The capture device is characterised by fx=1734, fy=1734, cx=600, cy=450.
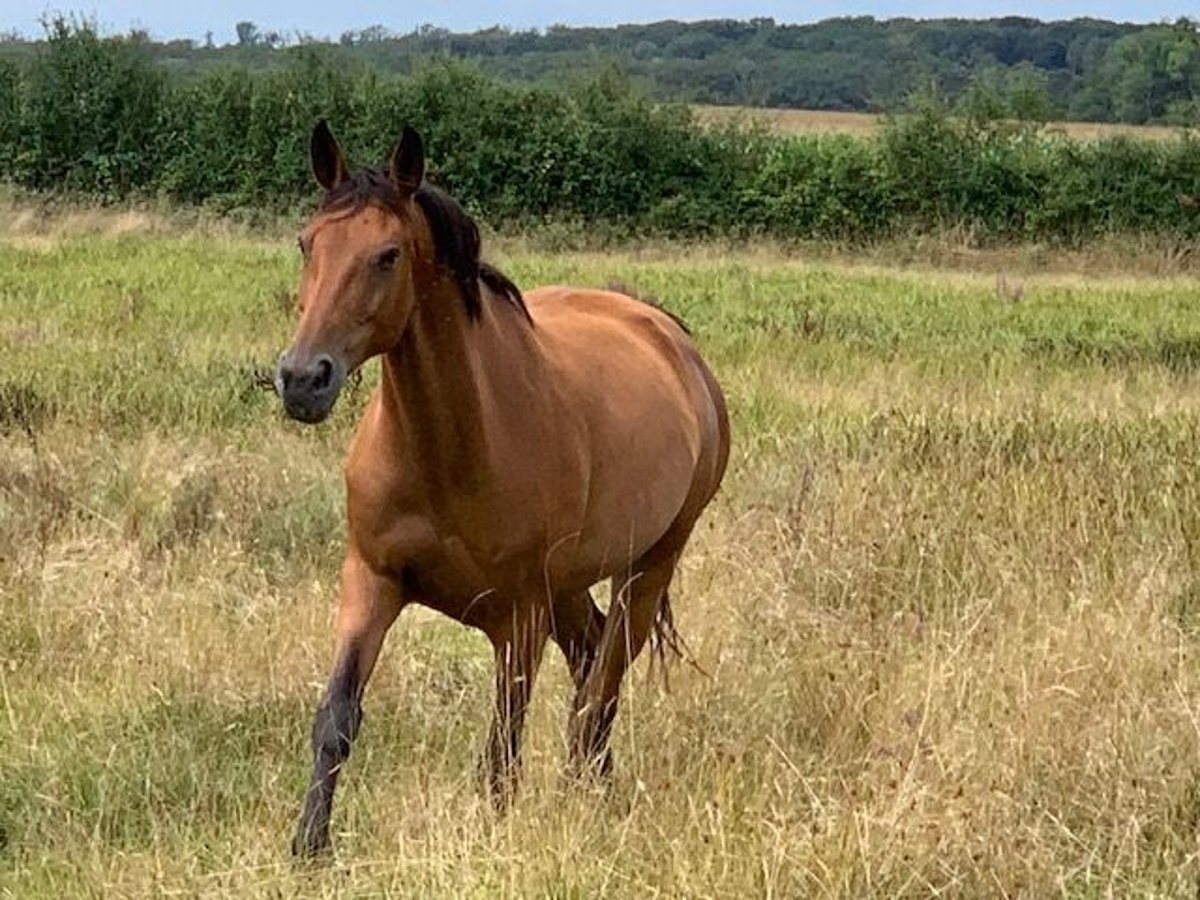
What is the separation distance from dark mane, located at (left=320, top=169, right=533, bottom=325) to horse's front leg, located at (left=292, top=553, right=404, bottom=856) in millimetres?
718

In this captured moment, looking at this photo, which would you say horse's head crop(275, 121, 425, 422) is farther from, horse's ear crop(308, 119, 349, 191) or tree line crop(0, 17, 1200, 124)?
tree line crop(0, 17, 1200, 124)

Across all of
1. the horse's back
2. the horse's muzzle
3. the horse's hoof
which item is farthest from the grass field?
the horse's muzzle

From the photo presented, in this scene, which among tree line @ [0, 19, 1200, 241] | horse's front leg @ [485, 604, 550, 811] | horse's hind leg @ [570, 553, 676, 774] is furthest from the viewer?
tree line @ [0, 19, 1200, 241]

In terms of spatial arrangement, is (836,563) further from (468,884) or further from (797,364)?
(797,364)

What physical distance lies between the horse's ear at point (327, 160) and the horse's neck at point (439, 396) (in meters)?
0.36

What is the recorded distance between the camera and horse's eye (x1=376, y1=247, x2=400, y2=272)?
3859 mm

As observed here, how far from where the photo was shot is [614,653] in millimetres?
5156

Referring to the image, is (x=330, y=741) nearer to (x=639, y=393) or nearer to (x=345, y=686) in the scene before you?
(x=345, y=686)

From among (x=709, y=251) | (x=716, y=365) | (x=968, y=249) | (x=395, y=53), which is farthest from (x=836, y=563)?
(x=395, y=53)

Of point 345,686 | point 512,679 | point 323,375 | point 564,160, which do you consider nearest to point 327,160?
point 323,375

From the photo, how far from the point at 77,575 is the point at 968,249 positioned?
75.4ft

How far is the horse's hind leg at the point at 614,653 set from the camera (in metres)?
4.66

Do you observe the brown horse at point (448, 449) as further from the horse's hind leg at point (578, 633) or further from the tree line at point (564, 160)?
the tree line at point (564, 160)

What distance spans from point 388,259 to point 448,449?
541 millimetres
